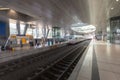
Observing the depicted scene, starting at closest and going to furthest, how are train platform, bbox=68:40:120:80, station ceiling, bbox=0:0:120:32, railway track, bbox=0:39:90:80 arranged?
train platform, bbox=68:40:120:80 → railway track, bbox=0:39:90:80 → station ceiling, bbox=0:0:120:32

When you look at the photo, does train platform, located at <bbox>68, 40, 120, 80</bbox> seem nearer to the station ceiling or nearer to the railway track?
the railway track

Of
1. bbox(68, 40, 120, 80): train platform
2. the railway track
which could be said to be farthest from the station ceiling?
bbox(68, 40, 120, 80): train platform

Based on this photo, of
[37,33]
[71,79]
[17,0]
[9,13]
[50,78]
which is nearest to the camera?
[71,79]

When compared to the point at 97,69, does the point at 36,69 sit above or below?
below

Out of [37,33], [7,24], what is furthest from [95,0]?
[37,33]

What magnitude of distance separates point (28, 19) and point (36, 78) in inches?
626

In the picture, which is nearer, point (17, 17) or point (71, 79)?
point (71, 79)

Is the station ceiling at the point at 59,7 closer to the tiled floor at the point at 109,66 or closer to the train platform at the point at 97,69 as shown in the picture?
the tiled floor at the point at 109,66

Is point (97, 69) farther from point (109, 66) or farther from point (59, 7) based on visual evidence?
point (59, 7)

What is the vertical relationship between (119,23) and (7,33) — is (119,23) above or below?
above

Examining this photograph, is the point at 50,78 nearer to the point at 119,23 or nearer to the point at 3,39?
the point at 3,39

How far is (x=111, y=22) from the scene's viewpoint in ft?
66.5

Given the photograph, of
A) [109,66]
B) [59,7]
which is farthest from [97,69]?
[59,7]

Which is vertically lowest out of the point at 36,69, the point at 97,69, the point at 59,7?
the point at 36,69
